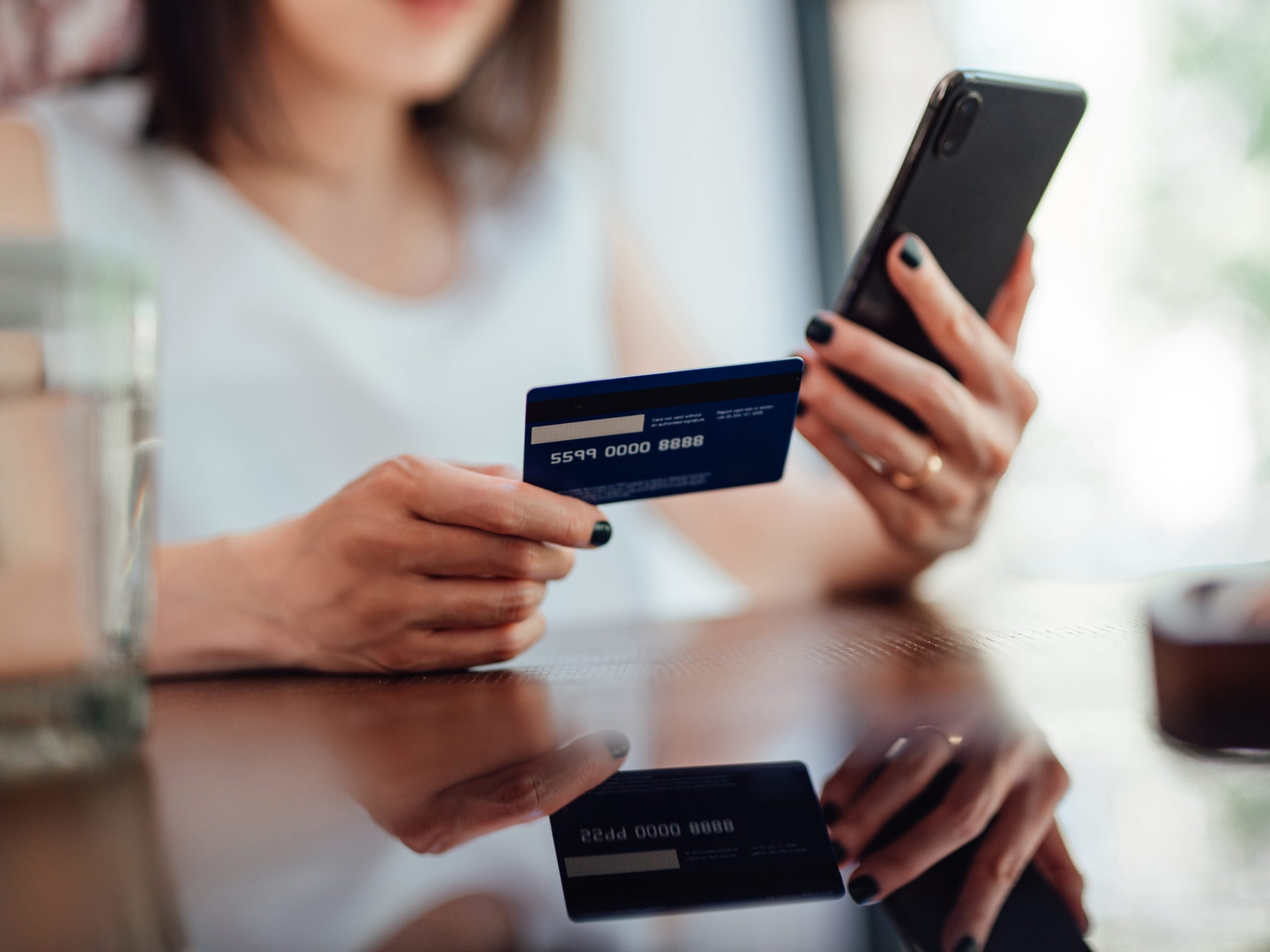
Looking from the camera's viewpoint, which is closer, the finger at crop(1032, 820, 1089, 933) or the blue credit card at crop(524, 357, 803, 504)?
the finger at crop(1032, 820, 1089, 933)

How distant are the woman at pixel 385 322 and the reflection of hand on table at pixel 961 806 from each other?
25 cm

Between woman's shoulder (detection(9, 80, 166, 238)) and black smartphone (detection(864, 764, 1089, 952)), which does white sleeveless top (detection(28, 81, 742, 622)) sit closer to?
woman's shoulder (detection(9, 80, 166, 238))

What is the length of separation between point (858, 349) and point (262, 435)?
0.76 meters

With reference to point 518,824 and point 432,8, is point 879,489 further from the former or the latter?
point 432,8

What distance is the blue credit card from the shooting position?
1.53 ft

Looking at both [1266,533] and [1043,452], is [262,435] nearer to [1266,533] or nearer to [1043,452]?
[1043,452]

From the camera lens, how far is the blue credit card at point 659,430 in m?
0.47

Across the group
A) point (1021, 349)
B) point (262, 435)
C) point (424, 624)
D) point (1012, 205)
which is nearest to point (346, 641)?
point (424, 624)

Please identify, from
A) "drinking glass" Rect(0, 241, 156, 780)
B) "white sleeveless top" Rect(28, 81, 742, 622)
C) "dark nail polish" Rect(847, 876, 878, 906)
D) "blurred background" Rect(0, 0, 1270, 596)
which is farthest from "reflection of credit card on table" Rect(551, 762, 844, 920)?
"blurred background" Rect(0, 0, 1270, 596)

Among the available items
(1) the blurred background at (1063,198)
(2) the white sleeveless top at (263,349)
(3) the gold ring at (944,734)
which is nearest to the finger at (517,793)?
(3) the gold ring at (944,734)

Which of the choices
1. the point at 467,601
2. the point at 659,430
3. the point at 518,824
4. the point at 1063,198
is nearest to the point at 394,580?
the point at 467,601

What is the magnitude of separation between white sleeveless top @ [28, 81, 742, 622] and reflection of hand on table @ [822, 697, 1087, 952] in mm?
931

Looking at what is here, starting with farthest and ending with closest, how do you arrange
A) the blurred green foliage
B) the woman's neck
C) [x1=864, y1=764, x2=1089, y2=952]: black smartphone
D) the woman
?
the blurred green foliage → the woman's neck → the woman → [x1=864, y1=764, x2=1089, y2=952]: black smartphone

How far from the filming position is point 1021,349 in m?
2.28
